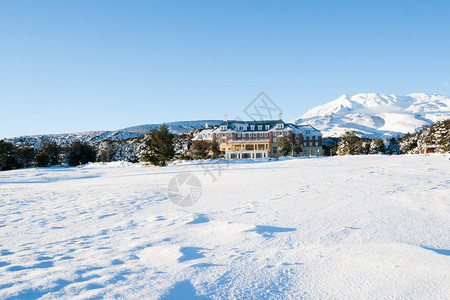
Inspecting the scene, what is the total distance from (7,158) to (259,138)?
160ft

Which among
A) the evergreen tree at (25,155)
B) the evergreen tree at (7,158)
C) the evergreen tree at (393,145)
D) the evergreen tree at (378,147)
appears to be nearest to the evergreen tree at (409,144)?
the evergreen tree at (393,145)

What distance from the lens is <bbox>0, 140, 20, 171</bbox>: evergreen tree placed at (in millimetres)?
34719

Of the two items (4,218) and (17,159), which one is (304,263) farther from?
(17,159)

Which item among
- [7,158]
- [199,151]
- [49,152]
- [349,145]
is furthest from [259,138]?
[7,158]

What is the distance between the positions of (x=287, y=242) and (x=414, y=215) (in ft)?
10.1

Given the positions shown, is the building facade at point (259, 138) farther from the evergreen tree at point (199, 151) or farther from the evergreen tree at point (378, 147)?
the evergreen tree at point (199, 151)

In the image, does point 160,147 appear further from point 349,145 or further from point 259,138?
point 349,145

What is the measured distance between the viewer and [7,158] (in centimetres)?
3553

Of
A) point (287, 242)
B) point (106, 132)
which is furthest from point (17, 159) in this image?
point (106, 132)

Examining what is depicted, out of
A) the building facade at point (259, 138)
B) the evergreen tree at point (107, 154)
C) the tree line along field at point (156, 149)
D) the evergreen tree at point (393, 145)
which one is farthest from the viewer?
the evergreen tree at point (393, 145)

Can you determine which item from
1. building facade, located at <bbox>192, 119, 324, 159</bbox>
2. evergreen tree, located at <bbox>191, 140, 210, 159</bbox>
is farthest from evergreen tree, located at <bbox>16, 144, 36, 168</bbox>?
building facade, located at <bbox>192, 119, 324, 159</bbox>

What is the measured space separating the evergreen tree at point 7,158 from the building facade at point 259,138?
36.4 meters

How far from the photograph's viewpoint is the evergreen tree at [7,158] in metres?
34.7

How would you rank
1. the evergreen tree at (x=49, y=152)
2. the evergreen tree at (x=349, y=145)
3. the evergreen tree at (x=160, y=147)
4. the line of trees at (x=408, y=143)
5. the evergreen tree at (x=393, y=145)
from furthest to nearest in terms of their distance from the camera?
the evergreen tree at (x=393, y=145)
the evergreen tree at (x=349, y=145)
the line of trees at (x=408, y=143)
the evergreen tree at (x=49, y=152)
the evergreen tree at (x=160, y=147)
